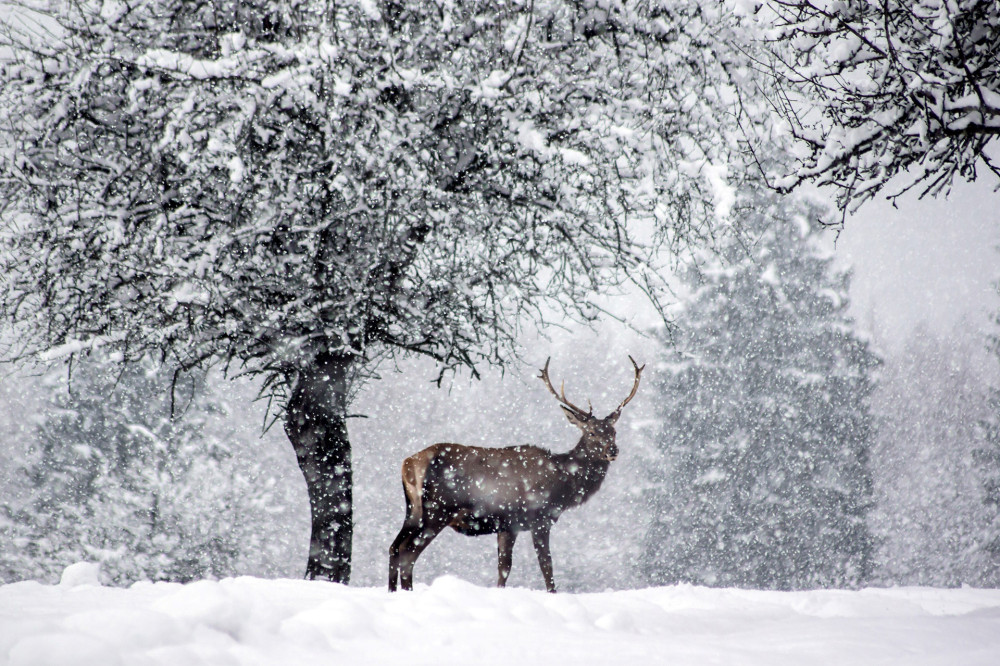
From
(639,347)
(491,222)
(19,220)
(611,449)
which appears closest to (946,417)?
(639,347)

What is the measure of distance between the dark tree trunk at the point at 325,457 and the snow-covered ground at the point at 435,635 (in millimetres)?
3028

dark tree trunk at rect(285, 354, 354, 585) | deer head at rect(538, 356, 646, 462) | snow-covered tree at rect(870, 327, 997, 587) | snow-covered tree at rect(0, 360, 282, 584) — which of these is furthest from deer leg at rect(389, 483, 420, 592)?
snow-covered tree at rect(870, 327, 997, 587)

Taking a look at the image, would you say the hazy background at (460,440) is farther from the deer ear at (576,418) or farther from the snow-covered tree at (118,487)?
the deer ear at (576,418)

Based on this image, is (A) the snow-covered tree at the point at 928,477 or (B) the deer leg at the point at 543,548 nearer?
(B) the deer leg at the point at 543,548

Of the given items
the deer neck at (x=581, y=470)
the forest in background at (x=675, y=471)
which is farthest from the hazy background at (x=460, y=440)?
the deer neck at (x=581, y=470)

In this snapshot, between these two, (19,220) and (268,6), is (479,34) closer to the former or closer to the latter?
(268,6)

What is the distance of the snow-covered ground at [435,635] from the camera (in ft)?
6.76

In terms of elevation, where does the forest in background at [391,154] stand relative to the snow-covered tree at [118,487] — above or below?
above

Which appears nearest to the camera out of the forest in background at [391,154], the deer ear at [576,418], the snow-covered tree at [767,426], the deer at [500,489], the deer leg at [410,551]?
the forest in background at [391,154]

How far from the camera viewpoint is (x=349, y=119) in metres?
5.22

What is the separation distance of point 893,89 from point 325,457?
5516 millimetres

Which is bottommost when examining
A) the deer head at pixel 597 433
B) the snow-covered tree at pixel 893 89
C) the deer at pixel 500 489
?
the deer at pixel 500 489

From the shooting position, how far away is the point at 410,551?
241 inches

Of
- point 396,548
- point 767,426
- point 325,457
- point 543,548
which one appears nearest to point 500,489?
point 543,548
